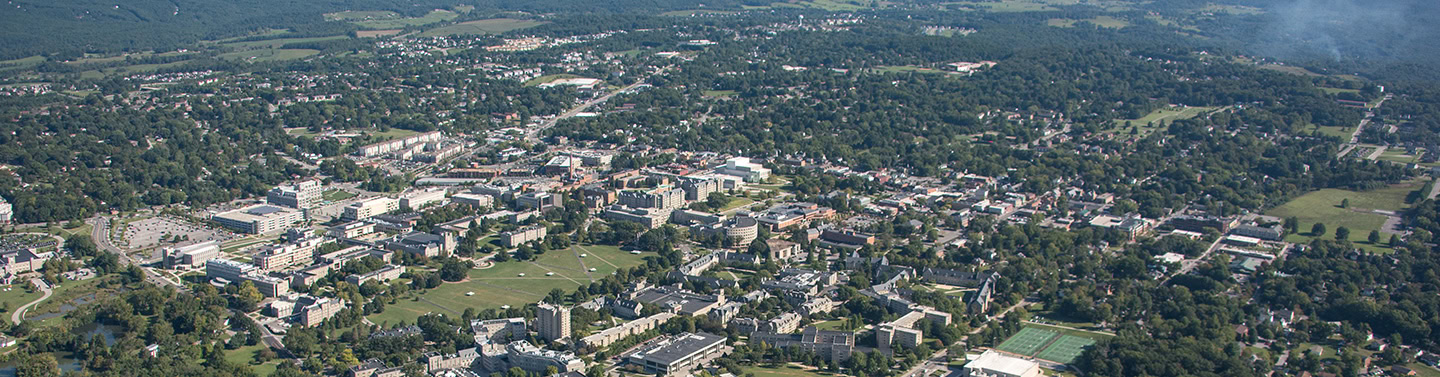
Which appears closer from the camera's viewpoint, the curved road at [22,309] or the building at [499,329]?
the building at [499,329]

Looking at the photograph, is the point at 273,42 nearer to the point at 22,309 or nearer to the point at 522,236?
the point at 522,236

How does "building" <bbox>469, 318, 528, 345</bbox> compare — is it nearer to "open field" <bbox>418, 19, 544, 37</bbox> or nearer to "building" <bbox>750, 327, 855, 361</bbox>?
"building" <bbox>750, 327, 855, 361</bbox>

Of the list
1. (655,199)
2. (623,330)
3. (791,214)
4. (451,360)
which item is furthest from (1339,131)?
(451,360)

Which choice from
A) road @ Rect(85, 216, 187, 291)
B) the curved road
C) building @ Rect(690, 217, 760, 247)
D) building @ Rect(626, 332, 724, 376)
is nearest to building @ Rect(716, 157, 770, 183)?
building @ Rect(690, 217, 760, 247)

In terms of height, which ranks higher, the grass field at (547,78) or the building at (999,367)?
the building at (999,367)

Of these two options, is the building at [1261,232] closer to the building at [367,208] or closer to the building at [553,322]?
the building at [553,322]

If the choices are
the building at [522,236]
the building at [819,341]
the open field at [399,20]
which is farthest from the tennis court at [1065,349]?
the open field at [399,20]
